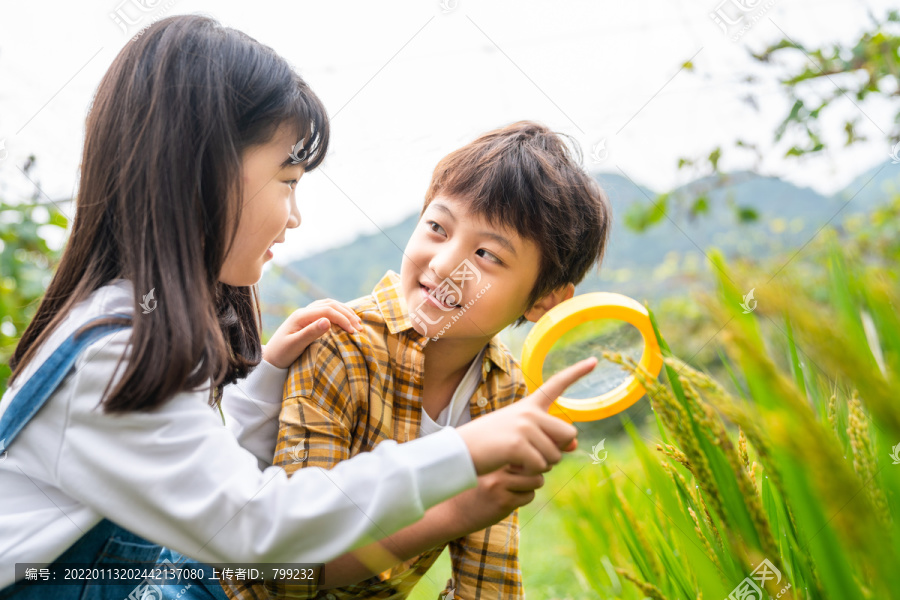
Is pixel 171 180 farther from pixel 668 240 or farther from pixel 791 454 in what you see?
pixel 668 240

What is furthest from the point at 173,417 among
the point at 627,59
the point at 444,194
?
the point at 627,59

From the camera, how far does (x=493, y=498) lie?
82 cm

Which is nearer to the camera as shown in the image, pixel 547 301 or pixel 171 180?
pixel 171 180

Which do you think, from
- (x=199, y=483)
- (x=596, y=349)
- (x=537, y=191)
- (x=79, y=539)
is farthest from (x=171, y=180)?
(x=596, y=349)

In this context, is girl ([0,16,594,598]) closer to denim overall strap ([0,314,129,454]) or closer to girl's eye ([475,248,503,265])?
denim overall strap ([0,314,129,454])

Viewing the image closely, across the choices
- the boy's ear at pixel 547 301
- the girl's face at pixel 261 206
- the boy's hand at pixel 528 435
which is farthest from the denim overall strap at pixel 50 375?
the boy's ear at pixel 547 301

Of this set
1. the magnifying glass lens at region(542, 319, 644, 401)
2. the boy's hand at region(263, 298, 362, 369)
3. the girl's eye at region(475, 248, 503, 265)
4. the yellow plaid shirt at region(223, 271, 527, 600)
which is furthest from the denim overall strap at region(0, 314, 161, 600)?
the magnifying glass lens at region(542, 319, 644, 401)

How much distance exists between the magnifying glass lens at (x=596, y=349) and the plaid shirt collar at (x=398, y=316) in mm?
190

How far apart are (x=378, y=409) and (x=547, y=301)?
47 cm

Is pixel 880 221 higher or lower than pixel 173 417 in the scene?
lower

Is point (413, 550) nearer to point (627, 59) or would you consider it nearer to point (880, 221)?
point (627, 59)

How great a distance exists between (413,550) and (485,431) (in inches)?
11.1

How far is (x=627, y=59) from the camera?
2.00m

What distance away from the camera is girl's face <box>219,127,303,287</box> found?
1.06 meters
